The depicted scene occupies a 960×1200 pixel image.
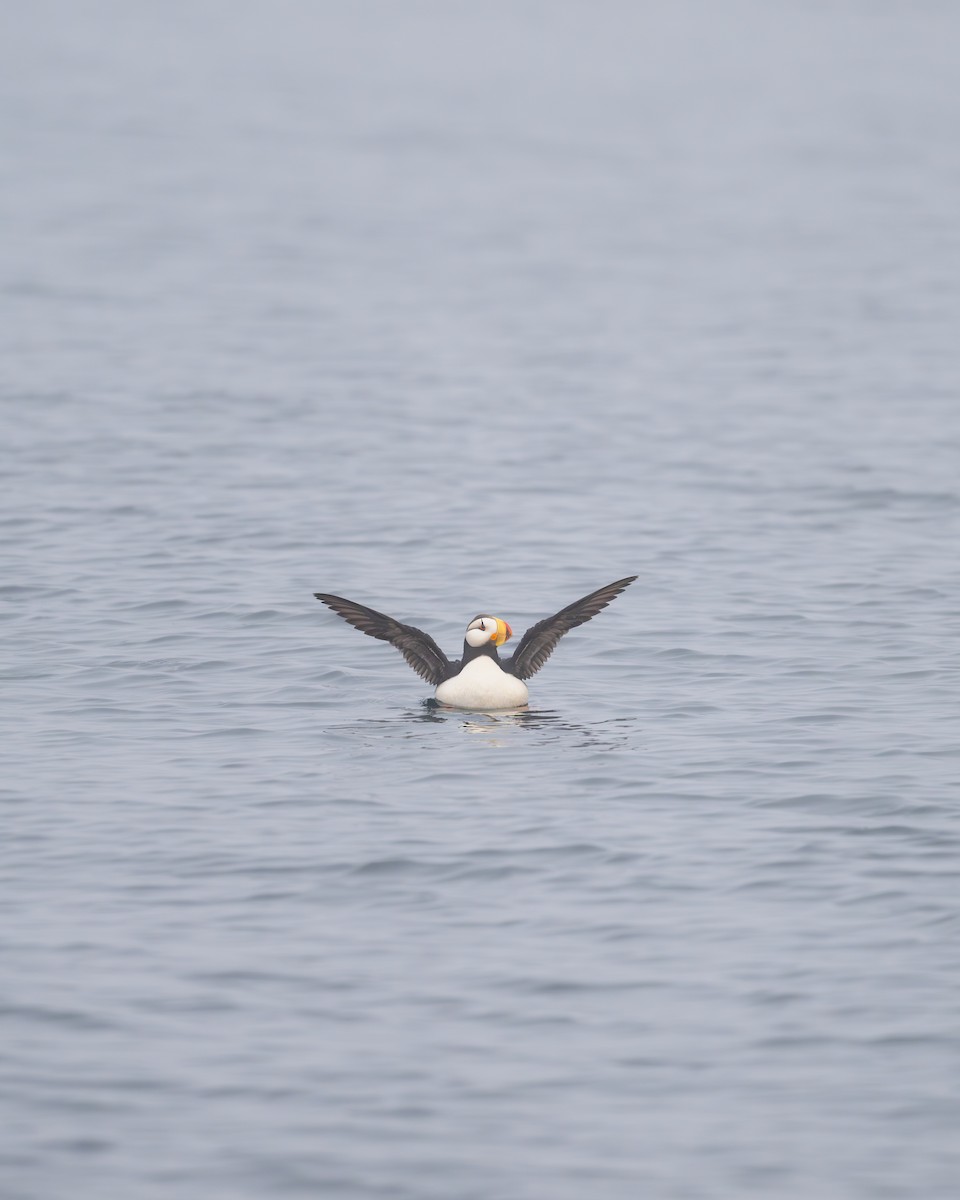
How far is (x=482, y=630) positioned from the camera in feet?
51.0

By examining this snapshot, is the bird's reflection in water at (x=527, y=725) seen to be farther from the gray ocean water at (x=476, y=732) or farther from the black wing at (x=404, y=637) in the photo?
the black wing at (x=404, y=637)

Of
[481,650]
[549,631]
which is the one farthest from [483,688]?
[549,631]

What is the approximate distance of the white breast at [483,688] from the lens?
15.3 meters

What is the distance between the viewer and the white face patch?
50.8ft

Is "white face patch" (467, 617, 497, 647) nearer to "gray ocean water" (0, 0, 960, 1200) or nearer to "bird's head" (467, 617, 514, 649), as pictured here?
"bird's head" (467, 617, 514, 649)

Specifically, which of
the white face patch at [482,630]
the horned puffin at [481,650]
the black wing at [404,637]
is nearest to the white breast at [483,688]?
the horned puffin at [481,650]

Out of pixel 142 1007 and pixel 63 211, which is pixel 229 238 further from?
pixel 142 1007

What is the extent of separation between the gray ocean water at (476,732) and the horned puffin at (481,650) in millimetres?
229

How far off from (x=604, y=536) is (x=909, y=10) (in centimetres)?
10648

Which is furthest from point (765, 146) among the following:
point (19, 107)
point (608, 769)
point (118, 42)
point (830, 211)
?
point (608, 769)

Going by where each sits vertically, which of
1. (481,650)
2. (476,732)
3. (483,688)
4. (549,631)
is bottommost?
(476,732)

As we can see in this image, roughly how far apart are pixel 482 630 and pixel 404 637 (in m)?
0.83

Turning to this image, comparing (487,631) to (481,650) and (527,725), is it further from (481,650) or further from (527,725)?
(527,725)

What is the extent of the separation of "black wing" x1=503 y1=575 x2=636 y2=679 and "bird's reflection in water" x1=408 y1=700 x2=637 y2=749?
573 mm
